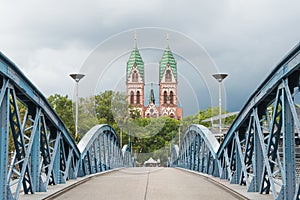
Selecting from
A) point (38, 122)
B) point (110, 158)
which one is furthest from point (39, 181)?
point (110, 158)

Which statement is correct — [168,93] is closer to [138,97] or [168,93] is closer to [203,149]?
[138,97]

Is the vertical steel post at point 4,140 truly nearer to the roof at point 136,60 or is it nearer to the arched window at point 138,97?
the roof at point 136,60

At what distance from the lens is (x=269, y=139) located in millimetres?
12875

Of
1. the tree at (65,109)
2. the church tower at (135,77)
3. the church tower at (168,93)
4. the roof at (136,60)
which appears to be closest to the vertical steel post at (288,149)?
the church tower at (135,77)

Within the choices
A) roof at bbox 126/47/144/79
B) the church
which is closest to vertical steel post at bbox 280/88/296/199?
the church

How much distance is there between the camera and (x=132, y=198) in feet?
47.5

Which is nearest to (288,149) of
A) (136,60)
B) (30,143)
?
(30,143)

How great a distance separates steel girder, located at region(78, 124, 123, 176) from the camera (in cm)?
2517

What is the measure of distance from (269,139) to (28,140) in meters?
6.60

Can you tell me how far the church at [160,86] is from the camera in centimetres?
6144

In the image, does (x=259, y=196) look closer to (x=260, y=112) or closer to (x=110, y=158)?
(x=260, y=112)

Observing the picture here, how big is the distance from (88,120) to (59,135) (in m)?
47.5

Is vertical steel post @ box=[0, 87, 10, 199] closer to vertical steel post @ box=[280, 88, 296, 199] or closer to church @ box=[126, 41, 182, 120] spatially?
vertical steel post @ box=[280, 88, 296, 199]

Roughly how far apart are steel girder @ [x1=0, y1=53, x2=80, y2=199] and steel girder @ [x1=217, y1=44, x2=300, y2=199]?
546 centimetres
